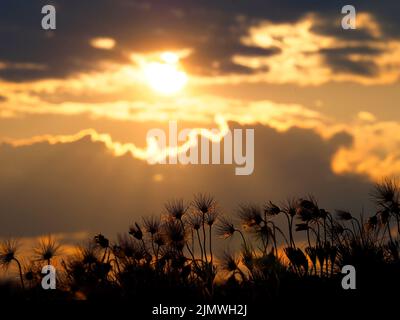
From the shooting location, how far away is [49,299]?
17953 millimetres

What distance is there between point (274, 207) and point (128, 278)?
3.85m

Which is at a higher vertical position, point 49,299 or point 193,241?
point 193,241

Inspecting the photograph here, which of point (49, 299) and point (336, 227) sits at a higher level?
point (336, 227)

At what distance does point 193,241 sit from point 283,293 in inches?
154

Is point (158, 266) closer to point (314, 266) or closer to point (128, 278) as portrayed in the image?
point (128, 278)
